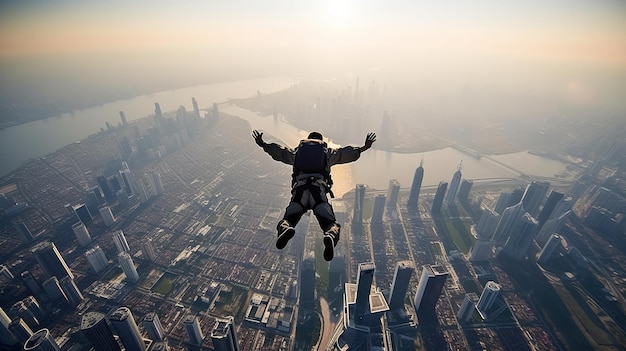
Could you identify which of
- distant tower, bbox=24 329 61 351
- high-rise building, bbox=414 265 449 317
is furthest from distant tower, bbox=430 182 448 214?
distant tower, bbox=24 329 61 351

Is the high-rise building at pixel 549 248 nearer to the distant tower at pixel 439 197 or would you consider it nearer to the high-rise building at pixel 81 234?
the distant tower at pixel 439 197

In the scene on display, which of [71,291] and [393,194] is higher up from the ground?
[393,194]

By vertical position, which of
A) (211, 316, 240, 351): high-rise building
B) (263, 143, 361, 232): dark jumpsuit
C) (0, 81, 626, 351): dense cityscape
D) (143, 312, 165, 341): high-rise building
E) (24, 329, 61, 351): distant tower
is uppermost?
(263, 143, 361, 232): dark jumpsuit

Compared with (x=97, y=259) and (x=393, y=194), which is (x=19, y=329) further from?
(x=393, y=194)

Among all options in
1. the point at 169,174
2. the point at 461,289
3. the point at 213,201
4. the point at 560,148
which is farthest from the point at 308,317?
the point at 560,148

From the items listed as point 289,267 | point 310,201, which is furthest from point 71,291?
point 310,201

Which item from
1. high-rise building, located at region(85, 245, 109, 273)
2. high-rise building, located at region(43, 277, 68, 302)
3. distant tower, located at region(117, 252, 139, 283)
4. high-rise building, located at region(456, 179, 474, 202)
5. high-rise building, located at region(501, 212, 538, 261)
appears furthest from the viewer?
high-rise building, located at region(456, 179, 474, 202)

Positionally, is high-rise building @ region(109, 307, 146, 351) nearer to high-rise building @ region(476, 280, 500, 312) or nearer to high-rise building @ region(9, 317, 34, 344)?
high-rise building @ region(9, 317, 34, 344)
